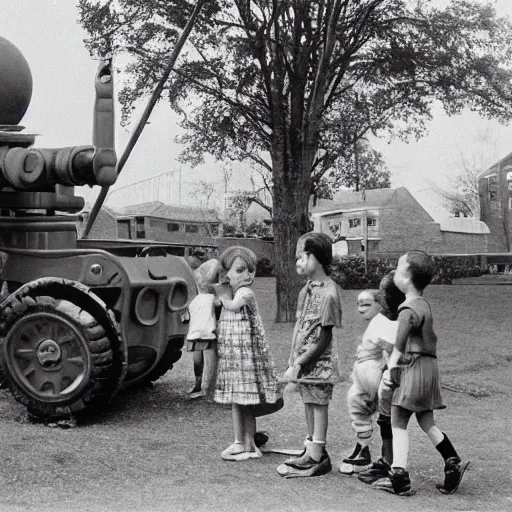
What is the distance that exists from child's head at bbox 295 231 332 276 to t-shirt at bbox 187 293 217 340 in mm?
2386

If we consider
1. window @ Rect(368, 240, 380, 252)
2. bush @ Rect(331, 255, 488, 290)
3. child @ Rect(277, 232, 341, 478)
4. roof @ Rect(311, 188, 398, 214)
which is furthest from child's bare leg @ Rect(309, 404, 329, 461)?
roof @ Rect(311, 188, 398, 214)

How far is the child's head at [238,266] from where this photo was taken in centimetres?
629

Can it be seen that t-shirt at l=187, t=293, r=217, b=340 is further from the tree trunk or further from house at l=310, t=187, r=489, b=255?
A: house at l=310, t=187, r=489, b=255

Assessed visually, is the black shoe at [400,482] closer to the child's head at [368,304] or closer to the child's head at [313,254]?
the child's head at [368,304]

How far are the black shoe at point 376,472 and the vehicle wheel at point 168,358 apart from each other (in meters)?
3.20

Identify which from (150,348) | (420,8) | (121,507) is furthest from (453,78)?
(121,507)

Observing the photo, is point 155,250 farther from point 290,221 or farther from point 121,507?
point 290,221

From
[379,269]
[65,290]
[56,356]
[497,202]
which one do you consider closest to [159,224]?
[379,269]

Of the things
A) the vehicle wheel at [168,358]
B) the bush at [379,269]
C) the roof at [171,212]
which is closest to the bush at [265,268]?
the roof at [171,212]

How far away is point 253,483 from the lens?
217 inches

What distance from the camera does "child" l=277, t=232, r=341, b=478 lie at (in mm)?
5676

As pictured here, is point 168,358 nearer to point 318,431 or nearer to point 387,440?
point 318,431

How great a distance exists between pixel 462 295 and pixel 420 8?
236 inches

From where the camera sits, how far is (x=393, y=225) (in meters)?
34.2
